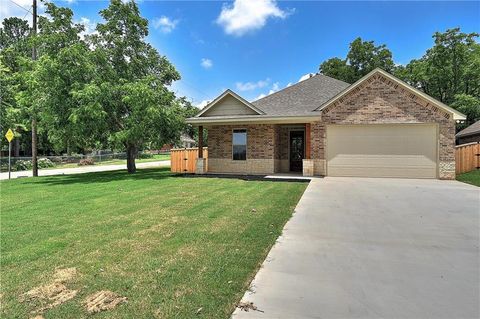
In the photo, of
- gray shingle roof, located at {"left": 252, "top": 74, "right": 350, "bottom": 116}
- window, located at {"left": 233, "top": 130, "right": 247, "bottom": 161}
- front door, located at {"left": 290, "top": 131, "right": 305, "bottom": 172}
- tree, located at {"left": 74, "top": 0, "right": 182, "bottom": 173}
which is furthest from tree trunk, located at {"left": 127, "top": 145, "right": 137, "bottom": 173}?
front door, located at {"left": 290, "top": 131, "right": 305, "bottom": 172}

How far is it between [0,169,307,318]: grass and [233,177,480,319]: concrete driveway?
0.37 meters

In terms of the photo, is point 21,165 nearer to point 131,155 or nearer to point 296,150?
point 131,155

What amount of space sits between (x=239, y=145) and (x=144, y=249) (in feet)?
41.8

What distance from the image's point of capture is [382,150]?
1470 centimetres

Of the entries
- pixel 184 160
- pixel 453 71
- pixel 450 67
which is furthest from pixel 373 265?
pixel 453 71

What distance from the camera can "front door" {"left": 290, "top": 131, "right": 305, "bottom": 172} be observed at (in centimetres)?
1727

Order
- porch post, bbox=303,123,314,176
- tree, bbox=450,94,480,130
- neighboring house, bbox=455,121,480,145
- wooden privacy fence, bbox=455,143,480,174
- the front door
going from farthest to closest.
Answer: tree, bbox=450,94,480,130, neighboring house, bbox=455,121,480,145, the front door, wooden privacy fence, bbox=455,143,480,174, porch post, bbox=303,123,314,176

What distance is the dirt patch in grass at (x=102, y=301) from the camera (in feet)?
9.84

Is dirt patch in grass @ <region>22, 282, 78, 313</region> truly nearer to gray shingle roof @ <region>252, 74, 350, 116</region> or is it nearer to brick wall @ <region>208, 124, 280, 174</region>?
gray shingle roof @ <region>252, 74, 350, 116</region>

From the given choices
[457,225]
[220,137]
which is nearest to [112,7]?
[220,137]

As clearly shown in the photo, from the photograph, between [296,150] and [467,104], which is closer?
[296,150]

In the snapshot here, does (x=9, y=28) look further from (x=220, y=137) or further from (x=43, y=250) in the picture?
(x=43, y=250)

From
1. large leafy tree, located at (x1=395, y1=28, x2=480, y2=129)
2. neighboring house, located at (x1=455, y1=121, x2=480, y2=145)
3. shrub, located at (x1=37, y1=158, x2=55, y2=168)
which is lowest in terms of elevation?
shrub, located at (x1=37, y1=158, x2=55, y2=168)

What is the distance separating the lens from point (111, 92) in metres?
16.3
